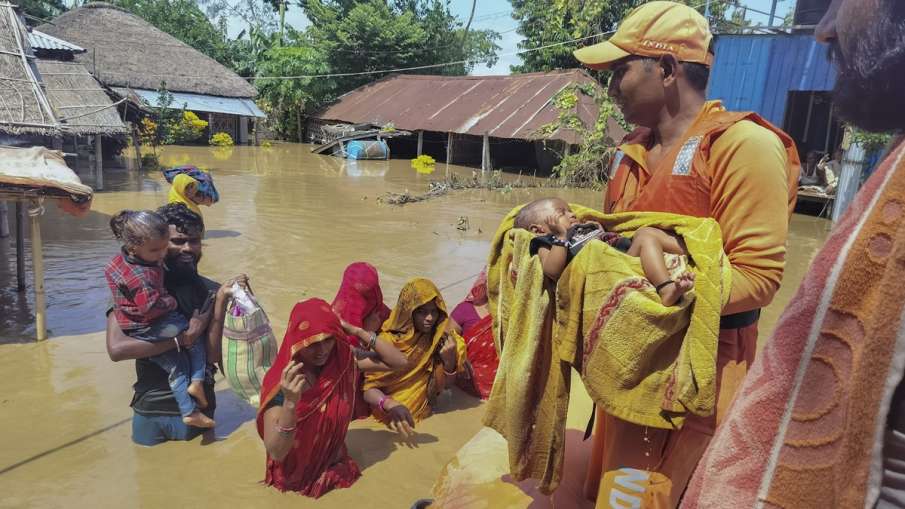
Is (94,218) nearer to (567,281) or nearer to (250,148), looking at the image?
(567,281)

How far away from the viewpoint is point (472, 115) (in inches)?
837

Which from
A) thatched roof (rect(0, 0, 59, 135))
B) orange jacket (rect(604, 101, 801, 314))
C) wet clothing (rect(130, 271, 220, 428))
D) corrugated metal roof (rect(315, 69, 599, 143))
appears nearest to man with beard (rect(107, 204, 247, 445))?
wet clothing (rect(130, 271, 220, 428))

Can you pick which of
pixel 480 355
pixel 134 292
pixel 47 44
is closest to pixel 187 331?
pixel 134 292

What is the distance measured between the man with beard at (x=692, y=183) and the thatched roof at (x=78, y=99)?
509 inches

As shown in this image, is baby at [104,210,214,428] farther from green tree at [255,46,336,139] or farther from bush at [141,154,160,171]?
green tree at [255,46,336,139]

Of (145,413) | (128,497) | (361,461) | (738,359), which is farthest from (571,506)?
(145,413)

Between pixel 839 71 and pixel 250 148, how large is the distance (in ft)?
87.1

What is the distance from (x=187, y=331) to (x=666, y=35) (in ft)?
9.63

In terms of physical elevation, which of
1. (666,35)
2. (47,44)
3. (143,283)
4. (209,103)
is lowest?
(143,283)

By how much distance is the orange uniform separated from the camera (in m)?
1.55

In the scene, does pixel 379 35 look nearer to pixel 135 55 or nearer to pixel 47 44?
pixel 135 55

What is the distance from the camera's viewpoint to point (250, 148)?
83.7 ft

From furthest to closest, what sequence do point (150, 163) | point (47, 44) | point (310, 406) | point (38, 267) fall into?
1. point (150, 163)
2. point (47, 44)
3. point (38, 267)
4. point (310, 406)

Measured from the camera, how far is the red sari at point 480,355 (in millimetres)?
4562
